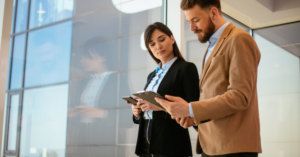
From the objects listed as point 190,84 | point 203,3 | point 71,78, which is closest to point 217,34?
point 203,3

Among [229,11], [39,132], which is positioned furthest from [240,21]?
[39,132]

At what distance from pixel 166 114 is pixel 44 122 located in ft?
3.08

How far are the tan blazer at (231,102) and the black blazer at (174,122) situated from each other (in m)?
0.55

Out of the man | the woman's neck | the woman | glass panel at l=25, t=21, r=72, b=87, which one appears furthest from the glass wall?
the man

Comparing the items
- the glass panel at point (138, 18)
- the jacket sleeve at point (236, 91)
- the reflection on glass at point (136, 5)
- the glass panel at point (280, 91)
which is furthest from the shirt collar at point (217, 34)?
Answer: the glass panel at point (280, 91)

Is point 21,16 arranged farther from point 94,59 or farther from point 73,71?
point 94,59

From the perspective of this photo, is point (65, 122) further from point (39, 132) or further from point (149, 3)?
point (149, 3)

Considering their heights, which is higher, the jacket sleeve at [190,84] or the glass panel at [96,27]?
the glass panel at [96,27]

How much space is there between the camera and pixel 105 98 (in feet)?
8.87

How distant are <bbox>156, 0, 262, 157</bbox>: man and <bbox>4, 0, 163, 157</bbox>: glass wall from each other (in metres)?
1.19

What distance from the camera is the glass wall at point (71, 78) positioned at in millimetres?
2152

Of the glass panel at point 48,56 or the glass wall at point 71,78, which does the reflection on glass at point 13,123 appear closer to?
the glass wall at point 71,78

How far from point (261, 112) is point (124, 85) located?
10.7 feet

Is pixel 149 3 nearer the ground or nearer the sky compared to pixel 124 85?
nearer the sky
